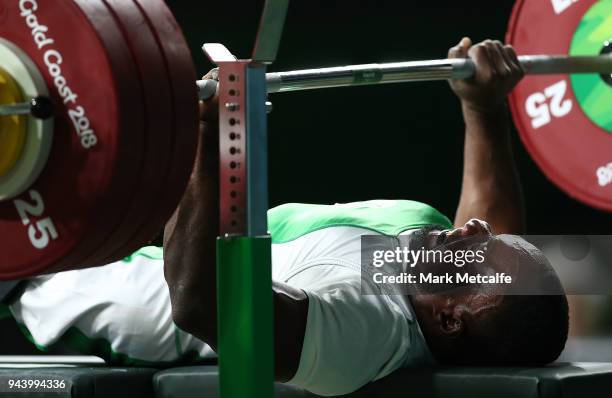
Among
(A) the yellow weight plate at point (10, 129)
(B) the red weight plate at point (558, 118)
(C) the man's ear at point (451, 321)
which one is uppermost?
(B) the red weight plate at point (558, 118)

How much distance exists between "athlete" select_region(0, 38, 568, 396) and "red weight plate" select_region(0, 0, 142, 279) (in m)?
0.30

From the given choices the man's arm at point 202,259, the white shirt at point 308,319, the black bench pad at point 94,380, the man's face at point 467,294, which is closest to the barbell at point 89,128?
the man's arm at point 202,259

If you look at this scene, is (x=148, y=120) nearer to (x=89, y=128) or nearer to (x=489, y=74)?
(x=89, y=128)

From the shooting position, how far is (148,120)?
1.52 metres

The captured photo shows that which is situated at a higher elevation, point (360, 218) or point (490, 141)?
point (490, 141)

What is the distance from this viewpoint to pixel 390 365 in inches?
79.0

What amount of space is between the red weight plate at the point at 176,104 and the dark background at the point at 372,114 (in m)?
2.02

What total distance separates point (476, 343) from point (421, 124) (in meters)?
Result: 1.61

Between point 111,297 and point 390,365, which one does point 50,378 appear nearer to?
point 111,297

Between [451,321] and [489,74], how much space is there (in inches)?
28.1

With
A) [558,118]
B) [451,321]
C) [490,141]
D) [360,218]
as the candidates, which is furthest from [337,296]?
[558,118]

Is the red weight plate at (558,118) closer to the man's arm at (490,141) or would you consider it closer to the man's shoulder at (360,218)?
the man's arm at (490,141)

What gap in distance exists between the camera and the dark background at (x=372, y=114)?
354 centimetres

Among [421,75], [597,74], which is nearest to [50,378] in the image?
[421,75]
